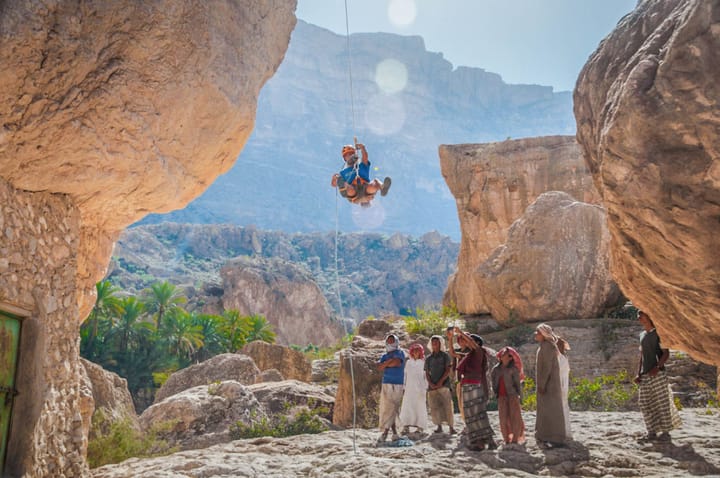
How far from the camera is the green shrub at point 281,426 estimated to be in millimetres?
A: 11922

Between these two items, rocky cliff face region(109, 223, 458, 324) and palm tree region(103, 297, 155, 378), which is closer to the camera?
palm tree region(103, 297, 155, 378)

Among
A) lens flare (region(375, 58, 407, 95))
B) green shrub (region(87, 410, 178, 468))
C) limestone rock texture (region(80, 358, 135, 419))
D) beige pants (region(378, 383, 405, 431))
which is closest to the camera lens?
green shrub (region(87, 410, 178, 468))

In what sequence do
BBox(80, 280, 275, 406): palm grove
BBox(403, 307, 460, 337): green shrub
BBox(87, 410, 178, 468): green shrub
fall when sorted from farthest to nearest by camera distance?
BBox(80, 280, 275, 406): palm grove, BBox(403, 307, 460, 337): green shrub, BBox(87, 410, 178, 468): green shrub

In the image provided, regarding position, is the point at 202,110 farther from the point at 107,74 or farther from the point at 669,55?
the point at 669,55

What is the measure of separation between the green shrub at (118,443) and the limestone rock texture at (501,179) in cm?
1830

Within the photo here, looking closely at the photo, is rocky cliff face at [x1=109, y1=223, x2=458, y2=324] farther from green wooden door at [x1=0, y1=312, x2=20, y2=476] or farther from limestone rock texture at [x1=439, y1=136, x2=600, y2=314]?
green wooden door at [x1=0, y1=312, x2=20, y2=476]

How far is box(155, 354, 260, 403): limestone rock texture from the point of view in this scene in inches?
680

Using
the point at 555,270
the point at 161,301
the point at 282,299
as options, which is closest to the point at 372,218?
the point at 282,299

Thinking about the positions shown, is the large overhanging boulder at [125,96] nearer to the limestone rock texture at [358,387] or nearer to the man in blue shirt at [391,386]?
→ the man in blue shirt at [391,386]

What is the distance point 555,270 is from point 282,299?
42165mm

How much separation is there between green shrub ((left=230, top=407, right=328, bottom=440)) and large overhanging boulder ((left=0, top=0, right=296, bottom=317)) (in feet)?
14.9

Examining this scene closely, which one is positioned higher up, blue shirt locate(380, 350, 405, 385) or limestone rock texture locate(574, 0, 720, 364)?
limestone rock texture locate(574, 0, 720, 364)

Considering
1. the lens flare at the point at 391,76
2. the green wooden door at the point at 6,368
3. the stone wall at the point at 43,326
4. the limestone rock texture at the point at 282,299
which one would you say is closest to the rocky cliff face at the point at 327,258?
the limestone rock texture at the point at 282,299

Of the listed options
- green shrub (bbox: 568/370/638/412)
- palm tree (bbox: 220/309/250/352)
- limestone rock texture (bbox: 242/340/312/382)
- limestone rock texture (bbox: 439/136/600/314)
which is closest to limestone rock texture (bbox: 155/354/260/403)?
limestone rock texture (bbox: 242/340/312/382)
